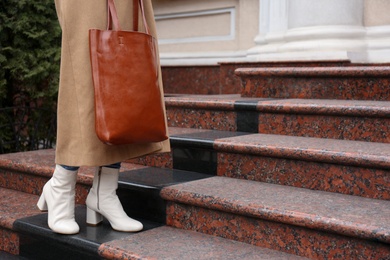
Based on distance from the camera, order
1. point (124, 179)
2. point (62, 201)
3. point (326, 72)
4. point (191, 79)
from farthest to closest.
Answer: point (191, 79), point (326, 72), point (124, 179), point (62, 201)

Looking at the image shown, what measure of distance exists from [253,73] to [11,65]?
1.66 m

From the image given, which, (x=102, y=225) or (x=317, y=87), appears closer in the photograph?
(x=102, y=225)

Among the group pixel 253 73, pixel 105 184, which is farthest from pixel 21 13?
pixel 105 184

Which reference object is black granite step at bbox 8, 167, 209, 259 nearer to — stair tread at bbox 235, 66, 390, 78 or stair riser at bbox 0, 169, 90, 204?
stair riser at bbox 0, 169, 90, 204

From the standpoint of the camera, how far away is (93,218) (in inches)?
86.0

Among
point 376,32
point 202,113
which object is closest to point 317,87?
point 202,113

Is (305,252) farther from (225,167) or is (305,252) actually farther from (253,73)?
(253,73)

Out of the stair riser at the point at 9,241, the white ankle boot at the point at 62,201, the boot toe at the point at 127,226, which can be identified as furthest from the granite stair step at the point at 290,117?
the stair riser at the point at 9,241

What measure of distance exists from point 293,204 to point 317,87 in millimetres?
1131

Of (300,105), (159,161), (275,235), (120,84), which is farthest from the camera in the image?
(159,161)

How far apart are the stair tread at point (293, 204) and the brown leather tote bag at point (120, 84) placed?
1.40ft

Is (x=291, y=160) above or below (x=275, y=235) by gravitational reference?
above

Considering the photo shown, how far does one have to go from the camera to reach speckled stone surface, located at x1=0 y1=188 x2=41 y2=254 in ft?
7.91

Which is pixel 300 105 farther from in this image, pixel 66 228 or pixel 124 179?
pixel 66 228
